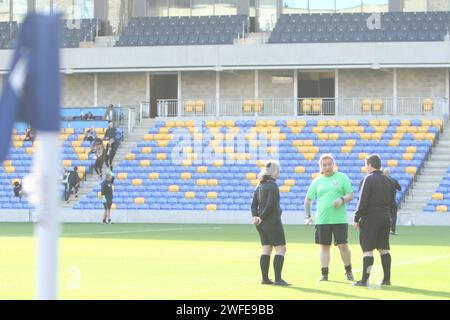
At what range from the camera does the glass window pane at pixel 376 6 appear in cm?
5131

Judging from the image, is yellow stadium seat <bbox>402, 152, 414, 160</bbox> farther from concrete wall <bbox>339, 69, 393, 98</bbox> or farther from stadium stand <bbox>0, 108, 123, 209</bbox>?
stadium stand <bbox>0, 108, 123, 209</bbox>

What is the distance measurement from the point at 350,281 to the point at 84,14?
135ft

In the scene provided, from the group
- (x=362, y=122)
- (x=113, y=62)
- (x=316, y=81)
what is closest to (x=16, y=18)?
(x=113, y=62)

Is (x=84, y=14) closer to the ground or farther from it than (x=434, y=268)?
farther from it

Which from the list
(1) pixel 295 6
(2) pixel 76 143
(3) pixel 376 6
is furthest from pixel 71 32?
(3) pixel 376 6

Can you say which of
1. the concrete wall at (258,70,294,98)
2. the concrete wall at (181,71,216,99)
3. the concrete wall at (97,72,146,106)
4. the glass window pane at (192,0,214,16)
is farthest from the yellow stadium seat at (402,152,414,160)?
the concrete wall at (97,72,146,106)

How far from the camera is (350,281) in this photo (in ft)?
53.9

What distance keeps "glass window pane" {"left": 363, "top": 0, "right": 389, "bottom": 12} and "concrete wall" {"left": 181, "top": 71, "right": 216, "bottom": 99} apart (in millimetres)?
7884

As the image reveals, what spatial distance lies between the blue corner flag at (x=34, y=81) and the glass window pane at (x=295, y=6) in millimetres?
47546

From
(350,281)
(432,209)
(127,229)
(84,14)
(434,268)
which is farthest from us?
(84,14)

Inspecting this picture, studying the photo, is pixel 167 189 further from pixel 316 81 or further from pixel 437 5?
pixel 437 5

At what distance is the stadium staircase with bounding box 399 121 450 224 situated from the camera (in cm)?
4078

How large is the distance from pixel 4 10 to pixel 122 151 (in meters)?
13.4
